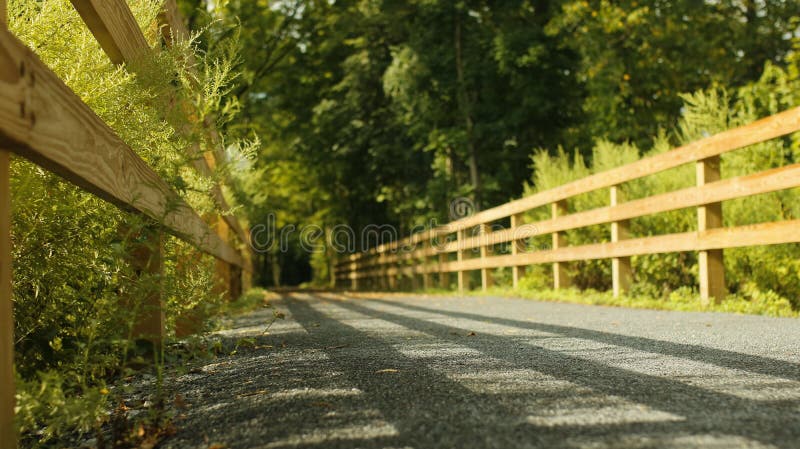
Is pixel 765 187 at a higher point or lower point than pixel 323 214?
lower

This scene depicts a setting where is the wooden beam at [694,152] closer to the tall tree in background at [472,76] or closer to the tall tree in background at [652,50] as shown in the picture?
the tall tree in background at [472,76]

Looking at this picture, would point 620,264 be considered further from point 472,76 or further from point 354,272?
point 354,272

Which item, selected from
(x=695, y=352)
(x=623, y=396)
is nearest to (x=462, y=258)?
(x=695, y=352)

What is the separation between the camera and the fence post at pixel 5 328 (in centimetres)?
155

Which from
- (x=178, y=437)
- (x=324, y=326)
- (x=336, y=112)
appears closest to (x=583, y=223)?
(x=324, y=326)

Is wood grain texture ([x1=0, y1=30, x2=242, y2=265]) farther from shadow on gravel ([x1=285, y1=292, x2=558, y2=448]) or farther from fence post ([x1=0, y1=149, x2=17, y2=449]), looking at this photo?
shadow on gravel ([x1=285, y1=292, x2=558, y2=448])

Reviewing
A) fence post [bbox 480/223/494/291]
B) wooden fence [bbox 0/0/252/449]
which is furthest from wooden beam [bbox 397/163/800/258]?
wooden fence [bbox 0/0/252/449]

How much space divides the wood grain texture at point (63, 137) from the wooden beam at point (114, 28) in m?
0.47

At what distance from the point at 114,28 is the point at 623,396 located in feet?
7.01

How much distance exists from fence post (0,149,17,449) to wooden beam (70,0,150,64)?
61 cm

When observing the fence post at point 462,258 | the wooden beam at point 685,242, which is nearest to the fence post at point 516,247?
the wooden beam at point 685,242

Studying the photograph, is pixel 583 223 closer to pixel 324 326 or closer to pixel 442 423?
pixel 324 326

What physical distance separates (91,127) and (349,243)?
72.9 feet

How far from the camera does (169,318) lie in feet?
10.1
